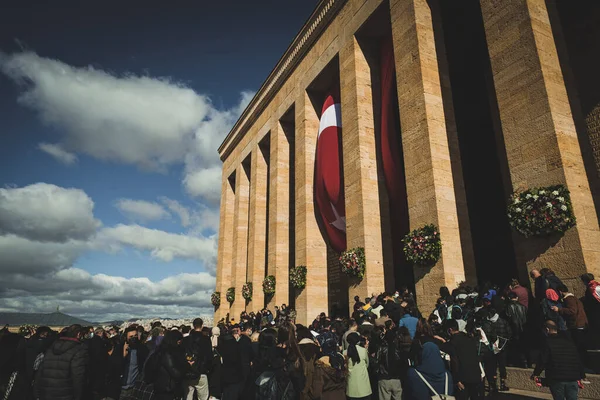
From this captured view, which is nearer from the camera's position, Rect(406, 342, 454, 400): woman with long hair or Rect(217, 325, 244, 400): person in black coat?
Rect(406, 342, 454, 400): woman with long hair

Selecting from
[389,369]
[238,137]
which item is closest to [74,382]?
[389,369]

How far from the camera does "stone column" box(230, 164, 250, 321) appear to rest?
966 inches

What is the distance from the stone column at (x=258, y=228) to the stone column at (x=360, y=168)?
9.91 meters

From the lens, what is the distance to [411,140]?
35.9ft

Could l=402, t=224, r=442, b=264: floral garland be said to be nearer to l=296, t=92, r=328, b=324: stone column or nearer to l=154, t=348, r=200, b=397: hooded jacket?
l=154, t=348, r=200, b=397: hooded jacket

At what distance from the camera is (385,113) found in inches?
Result: 508

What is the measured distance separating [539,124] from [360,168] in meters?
6.31

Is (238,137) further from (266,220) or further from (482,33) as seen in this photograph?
(482,33)

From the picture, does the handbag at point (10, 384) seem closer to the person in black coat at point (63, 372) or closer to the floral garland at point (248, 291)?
the person in black coat at point (63, 372)

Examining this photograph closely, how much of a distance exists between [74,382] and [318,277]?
11.8 meters

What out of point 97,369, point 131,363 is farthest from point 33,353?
point 131,363

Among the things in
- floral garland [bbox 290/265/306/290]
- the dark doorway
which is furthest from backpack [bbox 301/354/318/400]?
floral garland [bbox 290/265/306/290]

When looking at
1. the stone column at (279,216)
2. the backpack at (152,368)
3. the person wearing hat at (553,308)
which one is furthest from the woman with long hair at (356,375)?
the stone column at (279,216)

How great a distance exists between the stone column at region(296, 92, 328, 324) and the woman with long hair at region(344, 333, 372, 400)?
10.5 meters
